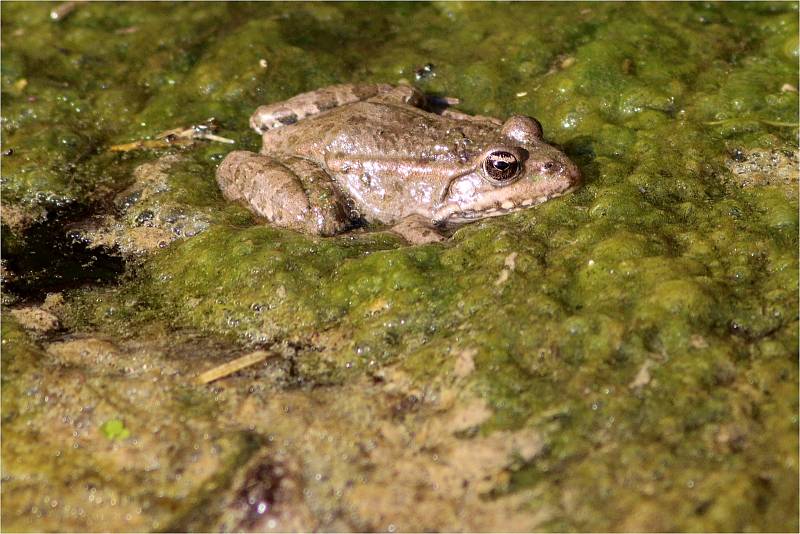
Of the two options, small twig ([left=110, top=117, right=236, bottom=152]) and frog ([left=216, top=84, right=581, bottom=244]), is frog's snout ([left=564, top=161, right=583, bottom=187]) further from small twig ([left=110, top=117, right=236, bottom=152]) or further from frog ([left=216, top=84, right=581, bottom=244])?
small twig ([left=110, top=117, right=236, bottom=152])

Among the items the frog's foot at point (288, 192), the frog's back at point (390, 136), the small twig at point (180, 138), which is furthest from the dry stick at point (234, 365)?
the small twig at point (180, 138)

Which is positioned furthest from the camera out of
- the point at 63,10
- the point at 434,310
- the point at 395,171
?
the point at 63,10

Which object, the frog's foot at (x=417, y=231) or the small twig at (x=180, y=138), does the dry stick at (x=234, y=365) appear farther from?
the small twig at (x=180, y=138)

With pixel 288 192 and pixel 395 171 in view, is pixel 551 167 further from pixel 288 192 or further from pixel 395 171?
pixel 288 192

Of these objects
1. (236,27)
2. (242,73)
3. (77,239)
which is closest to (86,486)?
(77,239)

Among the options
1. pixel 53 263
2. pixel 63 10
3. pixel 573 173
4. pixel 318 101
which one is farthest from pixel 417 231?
pixel 63 10

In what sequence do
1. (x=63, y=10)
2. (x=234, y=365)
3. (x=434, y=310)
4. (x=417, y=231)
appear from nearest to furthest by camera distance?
(x=234, y=365), (x=434, y=310), (x=417, y=231), (x=63, y=10)

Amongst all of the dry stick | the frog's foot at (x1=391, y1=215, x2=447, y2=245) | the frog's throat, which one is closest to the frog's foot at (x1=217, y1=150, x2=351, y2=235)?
the frog's foot at (x1=391, y1=215, x2=447, y2=245)
